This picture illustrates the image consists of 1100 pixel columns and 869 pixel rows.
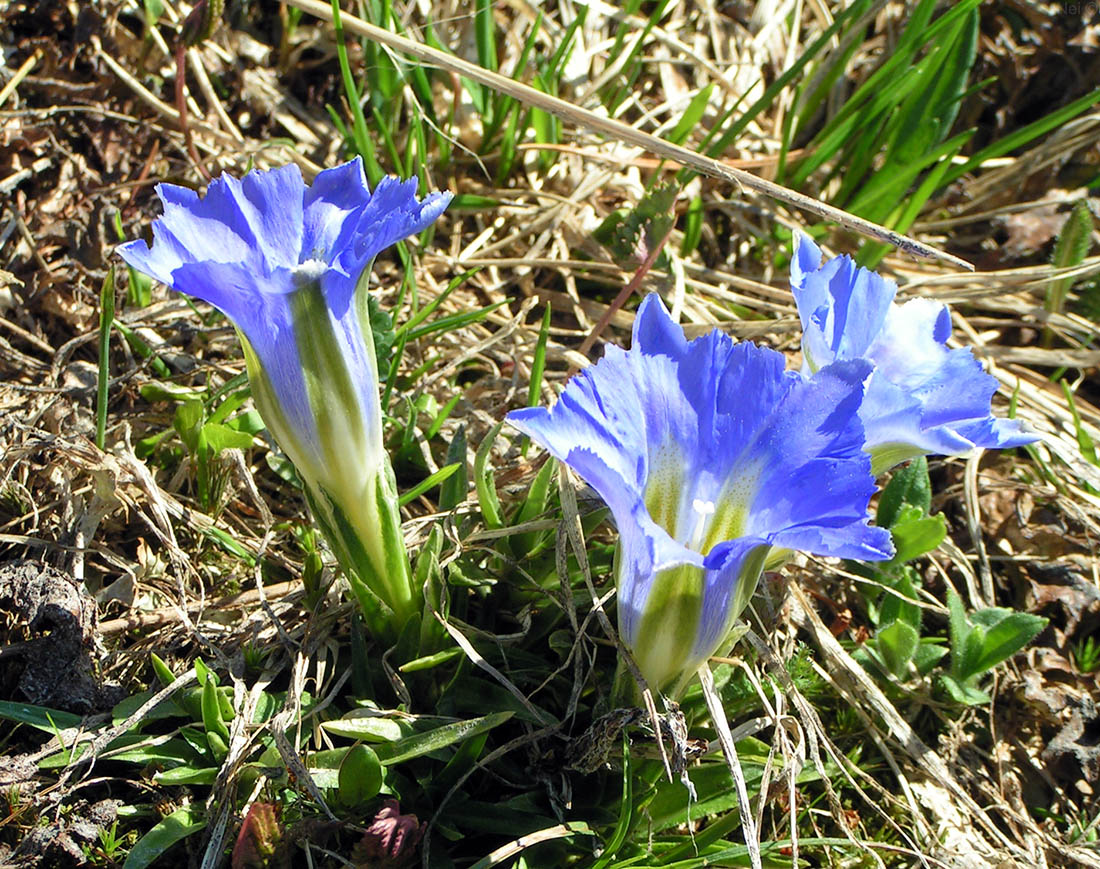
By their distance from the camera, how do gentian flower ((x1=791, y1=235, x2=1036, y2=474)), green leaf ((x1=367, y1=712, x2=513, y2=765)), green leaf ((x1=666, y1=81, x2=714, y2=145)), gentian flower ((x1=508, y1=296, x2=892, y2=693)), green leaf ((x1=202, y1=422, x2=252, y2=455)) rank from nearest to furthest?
gentian flower ((x1=508, y1=296, x2=892, y2=693)) → gentian flower ((x1=791, y1=235, x2=1036, y2=474)) → green leaf ((x1=367, y1=712, x2=513, y2=765)) → green leaf ((x1=202, y1=422, x2=252, y2=455)) → green leaf ((x1=666, y1=81, x2=714, y2=145))

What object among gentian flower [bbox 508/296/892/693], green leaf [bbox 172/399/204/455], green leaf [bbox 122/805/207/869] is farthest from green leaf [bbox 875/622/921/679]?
green leaf [bbox 172/399/204/455]

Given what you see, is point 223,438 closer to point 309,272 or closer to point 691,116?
point 309,272

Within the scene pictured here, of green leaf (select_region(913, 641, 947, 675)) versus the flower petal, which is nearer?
the flower petal

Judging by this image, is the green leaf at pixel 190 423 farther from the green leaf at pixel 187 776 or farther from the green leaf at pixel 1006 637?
the green leaf at pixel 1006 637

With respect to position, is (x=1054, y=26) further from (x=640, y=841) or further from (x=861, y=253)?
(x=640, y=841)

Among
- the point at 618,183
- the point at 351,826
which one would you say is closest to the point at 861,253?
the point at 618,183

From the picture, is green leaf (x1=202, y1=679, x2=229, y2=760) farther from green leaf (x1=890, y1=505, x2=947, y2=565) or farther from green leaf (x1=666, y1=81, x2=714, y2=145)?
green leaf (x1=666, y1=81, x2=714, y2=145)
